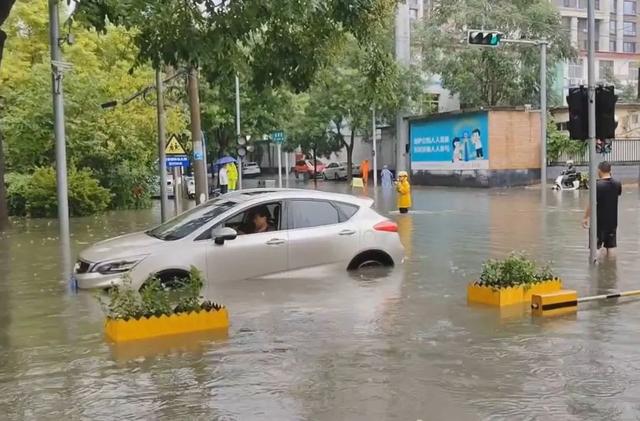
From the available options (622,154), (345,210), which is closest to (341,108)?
(622,154)

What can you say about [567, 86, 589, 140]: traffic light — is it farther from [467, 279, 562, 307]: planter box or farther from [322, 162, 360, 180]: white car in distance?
[322, 162, 360, 180]: white car in distance

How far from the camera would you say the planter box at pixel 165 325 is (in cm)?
717

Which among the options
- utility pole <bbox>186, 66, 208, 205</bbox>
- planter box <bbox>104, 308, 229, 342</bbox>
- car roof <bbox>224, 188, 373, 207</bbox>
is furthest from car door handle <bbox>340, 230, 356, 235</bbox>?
utility pole <bbox>186, 66, 208, 205</bbox>

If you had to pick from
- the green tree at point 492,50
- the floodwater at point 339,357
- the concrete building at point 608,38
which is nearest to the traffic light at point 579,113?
the floodwater at point 339,357

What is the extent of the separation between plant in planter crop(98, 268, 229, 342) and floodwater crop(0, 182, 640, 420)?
20 cm

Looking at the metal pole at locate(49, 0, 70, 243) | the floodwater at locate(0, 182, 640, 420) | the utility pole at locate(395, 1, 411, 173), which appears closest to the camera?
the floodwater at locate(0, 182, 640, 420)

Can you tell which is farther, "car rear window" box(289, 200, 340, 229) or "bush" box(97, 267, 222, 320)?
"car rear window" box(289, 200, 340, 229)

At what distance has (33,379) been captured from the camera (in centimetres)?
605

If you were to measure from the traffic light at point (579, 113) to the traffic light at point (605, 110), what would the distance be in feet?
0.52

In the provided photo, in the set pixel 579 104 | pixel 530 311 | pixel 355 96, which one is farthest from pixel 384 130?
pixel 530 311

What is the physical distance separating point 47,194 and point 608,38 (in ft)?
234

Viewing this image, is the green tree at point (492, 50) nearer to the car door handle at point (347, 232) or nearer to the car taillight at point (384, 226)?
the car taillight at point (384, 226)

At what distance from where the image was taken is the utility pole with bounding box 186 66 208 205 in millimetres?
20375

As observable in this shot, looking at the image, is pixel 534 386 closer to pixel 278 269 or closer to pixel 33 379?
pixel 33 379
